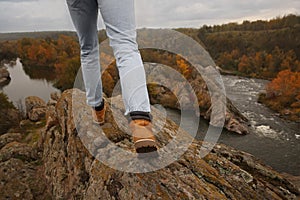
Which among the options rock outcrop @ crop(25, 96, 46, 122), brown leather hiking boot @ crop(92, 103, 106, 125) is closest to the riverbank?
rock outcrop @ crop(25, 96, 46, 122)

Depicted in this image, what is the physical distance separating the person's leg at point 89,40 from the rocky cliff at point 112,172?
72 cm

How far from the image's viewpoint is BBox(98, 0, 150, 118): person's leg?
5.23ft

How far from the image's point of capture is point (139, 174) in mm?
2406

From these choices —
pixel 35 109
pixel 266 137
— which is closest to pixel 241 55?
pixel 266 137

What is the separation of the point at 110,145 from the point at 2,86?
5141cm

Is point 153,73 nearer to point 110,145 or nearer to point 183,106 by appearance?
point 183,106

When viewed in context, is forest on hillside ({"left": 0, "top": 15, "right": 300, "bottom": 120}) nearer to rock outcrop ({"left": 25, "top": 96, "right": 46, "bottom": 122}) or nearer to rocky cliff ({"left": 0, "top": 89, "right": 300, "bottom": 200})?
rock outcrop ({"left": 25, "top": 96, "right": 46, "bottom": 122})

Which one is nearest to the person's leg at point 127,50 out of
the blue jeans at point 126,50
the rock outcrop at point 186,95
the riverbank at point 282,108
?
the blue jeans at point 126,50

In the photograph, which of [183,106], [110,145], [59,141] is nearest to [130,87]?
[110,145]

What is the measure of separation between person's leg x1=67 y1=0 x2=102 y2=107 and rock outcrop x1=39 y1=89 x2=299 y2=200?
718 mm

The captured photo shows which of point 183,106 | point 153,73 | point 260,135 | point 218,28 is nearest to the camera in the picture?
point 153,73

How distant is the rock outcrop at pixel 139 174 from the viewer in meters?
2.40

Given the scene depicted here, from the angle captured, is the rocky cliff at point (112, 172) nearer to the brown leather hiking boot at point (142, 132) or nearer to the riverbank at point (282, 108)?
the brown leather hiking boot at point (142, 132)

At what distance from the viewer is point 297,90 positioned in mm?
32938
